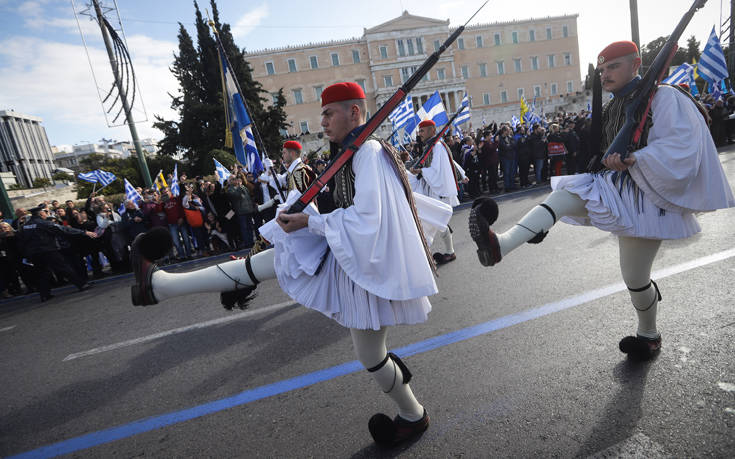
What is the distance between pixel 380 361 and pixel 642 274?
A: 1.72m

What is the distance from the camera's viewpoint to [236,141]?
492 centimetres

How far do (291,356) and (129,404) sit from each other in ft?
4.16

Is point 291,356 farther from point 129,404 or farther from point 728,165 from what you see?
point 728,165

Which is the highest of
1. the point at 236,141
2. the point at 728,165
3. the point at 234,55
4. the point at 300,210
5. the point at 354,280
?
the point at 234,55

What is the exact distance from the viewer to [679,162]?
6.74 ft

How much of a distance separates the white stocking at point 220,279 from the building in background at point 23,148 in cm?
10603

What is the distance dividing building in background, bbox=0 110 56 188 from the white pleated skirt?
107 meters

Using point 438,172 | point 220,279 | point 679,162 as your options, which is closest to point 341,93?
point 220,279

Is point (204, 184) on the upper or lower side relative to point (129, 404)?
upper

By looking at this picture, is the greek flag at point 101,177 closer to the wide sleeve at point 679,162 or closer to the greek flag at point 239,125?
the greek flag at point 239,125

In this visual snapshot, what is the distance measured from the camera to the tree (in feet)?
100

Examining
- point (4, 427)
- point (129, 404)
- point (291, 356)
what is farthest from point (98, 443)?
point (291, 356)

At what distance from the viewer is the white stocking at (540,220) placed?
2.11m

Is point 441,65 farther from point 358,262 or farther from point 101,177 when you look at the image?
point 358,262
